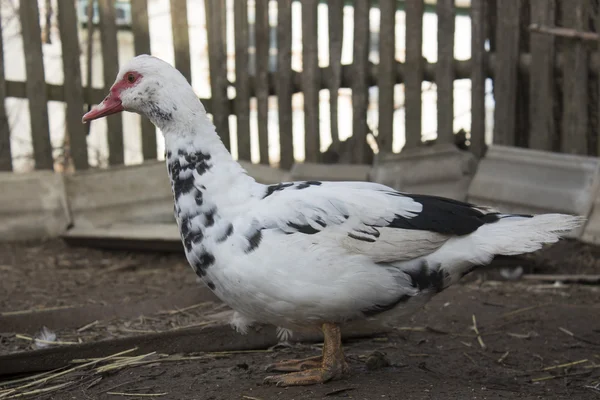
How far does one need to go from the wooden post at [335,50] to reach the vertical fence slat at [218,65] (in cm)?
86

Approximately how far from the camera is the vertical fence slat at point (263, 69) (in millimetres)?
6469

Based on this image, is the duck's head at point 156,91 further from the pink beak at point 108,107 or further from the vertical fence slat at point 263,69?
the vertical fence slat at point 263,69

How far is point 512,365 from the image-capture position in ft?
13.1

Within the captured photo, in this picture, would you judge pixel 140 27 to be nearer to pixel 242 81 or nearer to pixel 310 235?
pixel 242 81

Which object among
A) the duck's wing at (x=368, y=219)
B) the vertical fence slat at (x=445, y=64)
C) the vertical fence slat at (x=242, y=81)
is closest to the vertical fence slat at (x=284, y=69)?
the vertical fence slat at (x=242, y=81)

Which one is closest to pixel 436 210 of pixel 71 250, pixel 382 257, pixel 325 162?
pixel 382 257

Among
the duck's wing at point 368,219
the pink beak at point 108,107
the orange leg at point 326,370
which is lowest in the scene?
the orange leg at point 326,370

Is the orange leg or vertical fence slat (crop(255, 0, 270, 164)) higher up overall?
vertical fence slat (crop(255, 0, 270, 164))

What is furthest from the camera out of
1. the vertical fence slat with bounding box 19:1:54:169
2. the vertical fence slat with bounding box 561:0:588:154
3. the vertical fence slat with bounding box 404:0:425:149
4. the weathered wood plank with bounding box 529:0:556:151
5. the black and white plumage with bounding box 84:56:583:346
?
the vertical fence slat with bounding box 19:1:54:169

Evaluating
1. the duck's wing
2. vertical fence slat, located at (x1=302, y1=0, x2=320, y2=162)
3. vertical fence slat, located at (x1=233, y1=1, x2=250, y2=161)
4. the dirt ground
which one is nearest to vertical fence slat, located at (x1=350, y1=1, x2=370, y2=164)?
vertical fence slat, located at (x1=302, y1=0, x2=320, y2=162)

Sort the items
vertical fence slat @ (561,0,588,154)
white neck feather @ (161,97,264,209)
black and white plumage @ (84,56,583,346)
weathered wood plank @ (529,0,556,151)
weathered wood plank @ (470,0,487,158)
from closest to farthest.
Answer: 1. black and white plumage @ (84,56,583,346)
2. white neck feather @ (161,97,264,209)
3. vertical fence slat @ (561,0,588,154)
4. weathered wood plank @ (529,0,556,151)
5. weathered wood plank @ (470,0,487,158)

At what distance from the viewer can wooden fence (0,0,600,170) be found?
5.76 meters

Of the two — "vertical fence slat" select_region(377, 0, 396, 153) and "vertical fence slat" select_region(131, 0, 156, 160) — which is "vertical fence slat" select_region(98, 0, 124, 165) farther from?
"vertical fence slat" select_region(377, 0, 396, 153)

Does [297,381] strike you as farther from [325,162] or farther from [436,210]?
[325,162]
